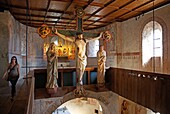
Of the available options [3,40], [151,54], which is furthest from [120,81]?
[3,40]

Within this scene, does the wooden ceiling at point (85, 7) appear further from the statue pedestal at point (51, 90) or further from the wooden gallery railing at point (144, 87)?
the statue pedestal at point (51, 90)

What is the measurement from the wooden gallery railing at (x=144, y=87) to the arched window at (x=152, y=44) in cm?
147

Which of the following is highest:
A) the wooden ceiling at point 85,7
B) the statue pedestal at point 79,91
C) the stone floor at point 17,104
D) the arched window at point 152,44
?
the wooden ceiling at point 85,7

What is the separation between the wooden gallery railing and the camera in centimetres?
377

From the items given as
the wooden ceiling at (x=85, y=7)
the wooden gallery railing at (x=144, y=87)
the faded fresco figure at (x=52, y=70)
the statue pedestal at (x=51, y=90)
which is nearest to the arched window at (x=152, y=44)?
the wooden ceiling at (x=85, y=7)

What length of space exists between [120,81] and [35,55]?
6281 mm

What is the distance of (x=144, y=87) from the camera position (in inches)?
A: 179

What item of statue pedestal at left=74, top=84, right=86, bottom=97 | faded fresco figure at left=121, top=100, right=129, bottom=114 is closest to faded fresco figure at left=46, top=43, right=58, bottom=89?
statue pedestal at left=74, top=84, right=86, bottom=97

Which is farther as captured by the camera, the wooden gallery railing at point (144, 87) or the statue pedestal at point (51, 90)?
the statue pedestal at point (51, 90)

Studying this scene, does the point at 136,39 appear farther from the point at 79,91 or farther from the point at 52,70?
the point at 52,70

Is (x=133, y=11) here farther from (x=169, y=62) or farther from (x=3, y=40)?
(x=3, y=40)

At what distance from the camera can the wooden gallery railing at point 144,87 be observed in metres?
3.77

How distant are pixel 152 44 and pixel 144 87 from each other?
2470mm

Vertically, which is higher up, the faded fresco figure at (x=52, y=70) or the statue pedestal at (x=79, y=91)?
the faded fresco figure at (x=52, y=70)
